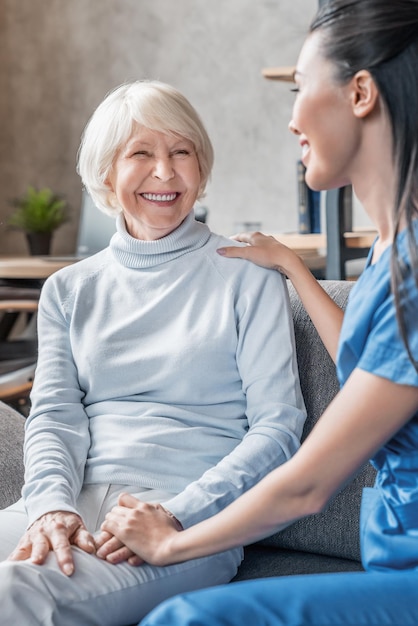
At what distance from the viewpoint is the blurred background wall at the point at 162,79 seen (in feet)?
16.7

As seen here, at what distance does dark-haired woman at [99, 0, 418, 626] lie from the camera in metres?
0.89

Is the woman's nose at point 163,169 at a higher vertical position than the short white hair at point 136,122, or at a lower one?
lower

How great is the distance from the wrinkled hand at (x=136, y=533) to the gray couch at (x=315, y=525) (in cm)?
29

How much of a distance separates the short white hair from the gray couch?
0.35 metres

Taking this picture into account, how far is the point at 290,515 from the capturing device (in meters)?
1.04

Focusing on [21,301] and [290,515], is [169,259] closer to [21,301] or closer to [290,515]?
[290,515]

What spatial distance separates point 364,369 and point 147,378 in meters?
0.66

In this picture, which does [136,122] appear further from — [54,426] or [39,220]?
[39,220]

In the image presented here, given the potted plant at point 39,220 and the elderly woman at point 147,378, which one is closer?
the elderly woman at point 147,378

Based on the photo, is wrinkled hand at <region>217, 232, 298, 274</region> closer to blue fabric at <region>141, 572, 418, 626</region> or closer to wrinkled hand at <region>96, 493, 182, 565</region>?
wrinkled hand at <region>96, 493, 182, 565</region>

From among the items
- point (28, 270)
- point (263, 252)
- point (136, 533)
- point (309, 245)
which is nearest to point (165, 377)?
point (263, 252)

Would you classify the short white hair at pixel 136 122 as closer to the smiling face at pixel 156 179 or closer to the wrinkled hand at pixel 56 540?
the smiling face at pixel 156 179

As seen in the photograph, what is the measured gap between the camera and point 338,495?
159 centimetres

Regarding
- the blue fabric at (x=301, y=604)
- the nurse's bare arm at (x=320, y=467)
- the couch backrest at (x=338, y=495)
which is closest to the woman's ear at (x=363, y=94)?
the nurse's bare arm at (x=320, y=467)
